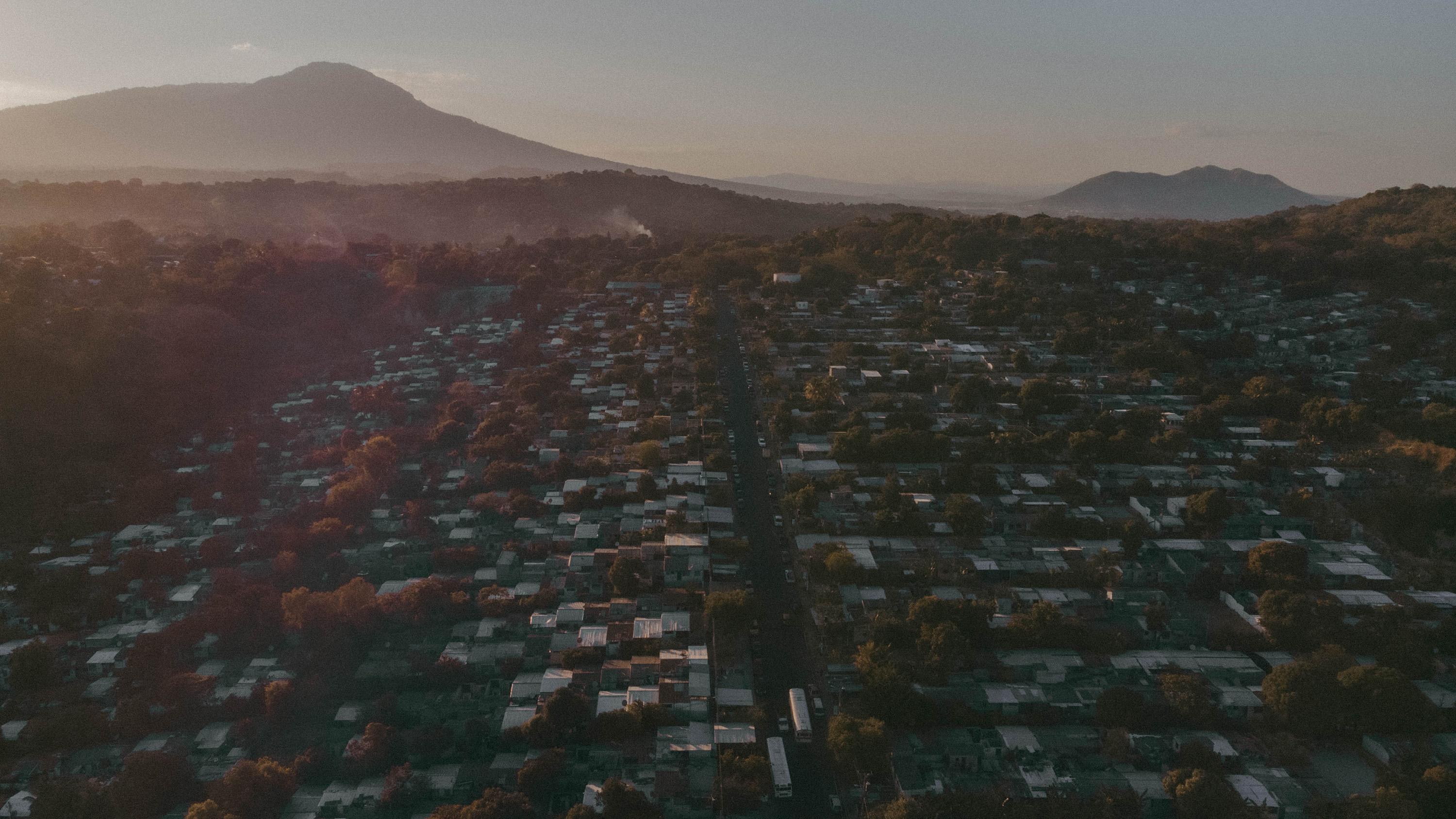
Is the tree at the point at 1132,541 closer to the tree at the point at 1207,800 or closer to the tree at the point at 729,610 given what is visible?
the tree at the point at 1207,800

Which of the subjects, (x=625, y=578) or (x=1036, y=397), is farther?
(x=1036, y=397)

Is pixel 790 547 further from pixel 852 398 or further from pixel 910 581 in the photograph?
pixel 852 398

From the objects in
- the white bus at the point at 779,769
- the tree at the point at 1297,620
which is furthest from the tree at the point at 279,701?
the tree at the point at 1297,620

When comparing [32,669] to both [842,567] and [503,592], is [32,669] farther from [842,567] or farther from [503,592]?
[842,567]

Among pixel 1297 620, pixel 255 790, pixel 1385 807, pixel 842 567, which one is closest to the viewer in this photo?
pixel 1385 807

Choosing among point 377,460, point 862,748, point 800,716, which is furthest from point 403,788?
point 377,460

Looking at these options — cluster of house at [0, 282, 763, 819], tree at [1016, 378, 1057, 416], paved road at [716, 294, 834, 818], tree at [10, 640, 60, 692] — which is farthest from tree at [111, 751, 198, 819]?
tree at [1016, 378, 1057, 416]

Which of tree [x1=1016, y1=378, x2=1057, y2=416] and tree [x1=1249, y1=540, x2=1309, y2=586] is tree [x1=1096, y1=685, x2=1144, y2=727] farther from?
tree [x1=1016, y1=378, x2=1057, y2=416]
